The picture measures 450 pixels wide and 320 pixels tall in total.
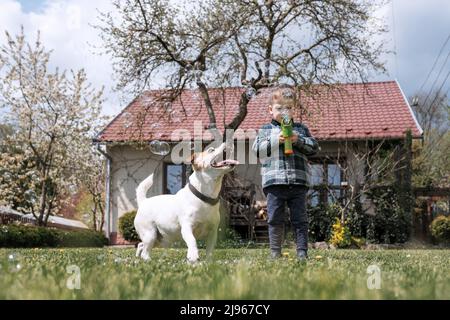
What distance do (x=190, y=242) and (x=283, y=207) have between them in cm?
132

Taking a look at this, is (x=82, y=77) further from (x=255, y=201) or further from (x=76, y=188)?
(x=255, y=201)

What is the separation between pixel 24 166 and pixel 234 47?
571 inches

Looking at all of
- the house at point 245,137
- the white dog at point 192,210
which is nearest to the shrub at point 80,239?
the house at point 245,137

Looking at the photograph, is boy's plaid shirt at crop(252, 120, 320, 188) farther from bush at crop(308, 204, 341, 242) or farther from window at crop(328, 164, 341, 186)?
window at crop(328, 164, 341, 186)

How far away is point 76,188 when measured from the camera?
85.7 feet

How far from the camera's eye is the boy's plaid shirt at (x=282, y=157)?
5.58 meters

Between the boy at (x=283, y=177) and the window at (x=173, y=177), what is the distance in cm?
1292

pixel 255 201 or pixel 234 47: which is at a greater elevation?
pixel 234 47

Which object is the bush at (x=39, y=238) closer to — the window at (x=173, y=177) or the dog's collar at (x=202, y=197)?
the window at (x=173, y=177)

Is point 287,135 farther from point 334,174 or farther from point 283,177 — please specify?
point 334,174

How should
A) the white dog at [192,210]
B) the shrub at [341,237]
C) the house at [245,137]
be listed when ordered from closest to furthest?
the white dog at [192,210], the shrub at [341,237], the house at [245,137]

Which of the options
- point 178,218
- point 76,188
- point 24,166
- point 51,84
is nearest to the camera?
point 178,218

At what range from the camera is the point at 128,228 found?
16984 mm
